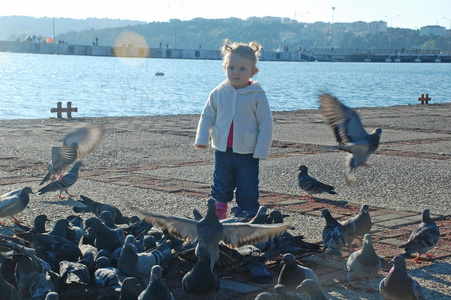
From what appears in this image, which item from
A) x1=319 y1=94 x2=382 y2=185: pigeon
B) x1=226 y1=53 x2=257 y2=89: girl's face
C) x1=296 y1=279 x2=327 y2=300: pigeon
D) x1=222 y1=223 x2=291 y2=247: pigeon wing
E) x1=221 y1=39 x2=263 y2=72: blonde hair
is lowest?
x1=296 y1=279 x2=327 y2=300: pigeon

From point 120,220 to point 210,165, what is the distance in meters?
4.42

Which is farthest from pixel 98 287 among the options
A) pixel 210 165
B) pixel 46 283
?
pixel 210 165

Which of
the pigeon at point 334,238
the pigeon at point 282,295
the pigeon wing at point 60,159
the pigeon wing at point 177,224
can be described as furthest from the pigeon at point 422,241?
the pigeon wing at point 60,159

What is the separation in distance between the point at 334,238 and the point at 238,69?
6.50ft

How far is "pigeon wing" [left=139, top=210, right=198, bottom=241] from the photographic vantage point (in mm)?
5250

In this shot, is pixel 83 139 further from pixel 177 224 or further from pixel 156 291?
pixel 156 291

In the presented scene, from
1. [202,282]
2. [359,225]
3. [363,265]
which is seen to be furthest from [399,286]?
[359,225]

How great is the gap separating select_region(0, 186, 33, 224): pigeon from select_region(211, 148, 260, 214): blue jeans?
2.12 meters

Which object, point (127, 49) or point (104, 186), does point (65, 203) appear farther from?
point (127, 49)

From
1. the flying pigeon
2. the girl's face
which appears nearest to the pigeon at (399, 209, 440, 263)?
the girl's face

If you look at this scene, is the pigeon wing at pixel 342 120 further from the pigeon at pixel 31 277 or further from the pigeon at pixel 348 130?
the pigeon at pixel 31 277

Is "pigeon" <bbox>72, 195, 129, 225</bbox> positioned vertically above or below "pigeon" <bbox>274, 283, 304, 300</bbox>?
below

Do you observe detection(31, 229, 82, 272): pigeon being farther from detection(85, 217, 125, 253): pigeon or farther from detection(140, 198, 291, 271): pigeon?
detection(140, 198, 291, 271): pigeon

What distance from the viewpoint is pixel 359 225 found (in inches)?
244
